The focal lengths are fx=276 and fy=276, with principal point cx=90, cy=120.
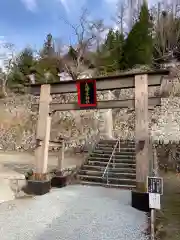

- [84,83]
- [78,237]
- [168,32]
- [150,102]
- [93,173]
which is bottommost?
[78,237]

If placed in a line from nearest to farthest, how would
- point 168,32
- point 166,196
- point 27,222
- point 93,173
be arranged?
point 27,222, point 166,196, point 93,173, point 168,32

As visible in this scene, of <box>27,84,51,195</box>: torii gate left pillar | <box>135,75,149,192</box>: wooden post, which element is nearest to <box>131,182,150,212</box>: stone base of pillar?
<box>135,75,149,192</box>: wooden post

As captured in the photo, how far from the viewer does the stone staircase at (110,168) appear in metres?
10.4

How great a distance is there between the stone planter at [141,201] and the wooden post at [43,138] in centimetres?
286

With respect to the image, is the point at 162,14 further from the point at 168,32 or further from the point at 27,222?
the point at 27,222

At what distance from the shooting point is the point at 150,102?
25.7 ft

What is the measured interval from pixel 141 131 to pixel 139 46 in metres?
21.3

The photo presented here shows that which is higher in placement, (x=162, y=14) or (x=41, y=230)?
(x=162, y=14)

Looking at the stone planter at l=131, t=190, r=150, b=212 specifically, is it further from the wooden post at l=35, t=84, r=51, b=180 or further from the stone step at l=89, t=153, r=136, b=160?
the stone step at l=89, t=153, r=136, b=160

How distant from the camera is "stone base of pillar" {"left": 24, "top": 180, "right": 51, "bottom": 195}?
810cm

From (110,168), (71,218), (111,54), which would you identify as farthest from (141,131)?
(111,54)

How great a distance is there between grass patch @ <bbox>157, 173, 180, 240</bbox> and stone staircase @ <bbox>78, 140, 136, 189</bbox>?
1447 mm

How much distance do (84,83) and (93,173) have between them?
4610 millimetres

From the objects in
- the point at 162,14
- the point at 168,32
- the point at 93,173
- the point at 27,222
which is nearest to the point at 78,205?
the point at 27,222
